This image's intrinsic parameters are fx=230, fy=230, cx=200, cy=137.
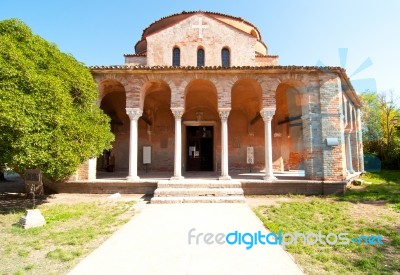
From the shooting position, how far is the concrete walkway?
3635 mm

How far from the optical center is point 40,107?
259 inches

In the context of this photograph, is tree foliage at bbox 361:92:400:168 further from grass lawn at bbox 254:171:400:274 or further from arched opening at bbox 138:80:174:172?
arched opening at bbox 138:80:174:172

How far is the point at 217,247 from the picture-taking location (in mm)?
4512

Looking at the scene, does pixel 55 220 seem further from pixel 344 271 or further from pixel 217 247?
pixel 344 271

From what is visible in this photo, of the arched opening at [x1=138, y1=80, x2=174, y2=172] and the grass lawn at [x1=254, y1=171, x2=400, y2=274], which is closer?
the grass lawn at [x1=254, y1=171, x2=400, y2=274]

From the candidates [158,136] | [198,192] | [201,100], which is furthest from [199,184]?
[201,100]

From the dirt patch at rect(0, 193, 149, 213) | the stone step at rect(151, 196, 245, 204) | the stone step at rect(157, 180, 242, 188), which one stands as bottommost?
the dirt patch at rect(0, 193, 149, 213)

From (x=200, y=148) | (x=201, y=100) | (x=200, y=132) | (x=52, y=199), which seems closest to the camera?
(x=52, y=199)

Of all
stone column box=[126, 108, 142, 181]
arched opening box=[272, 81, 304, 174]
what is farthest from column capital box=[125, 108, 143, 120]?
arched opening box=[272, 81, 304, 174]

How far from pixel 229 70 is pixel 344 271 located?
8.62 metres

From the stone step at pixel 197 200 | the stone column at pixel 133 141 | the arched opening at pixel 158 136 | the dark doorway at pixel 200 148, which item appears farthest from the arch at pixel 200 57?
the stone step at pixel 197 200

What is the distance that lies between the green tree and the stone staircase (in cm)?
299

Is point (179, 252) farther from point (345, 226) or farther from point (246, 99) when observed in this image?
point (246, 99)

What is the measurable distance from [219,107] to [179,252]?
7328 millimetres
